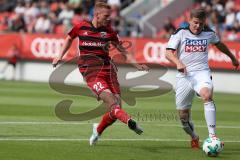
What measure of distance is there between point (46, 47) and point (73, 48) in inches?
69.9

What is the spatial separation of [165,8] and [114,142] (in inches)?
973

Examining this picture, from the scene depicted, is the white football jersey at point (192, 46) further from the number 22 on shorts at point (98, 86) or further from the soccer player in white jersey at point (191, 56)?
the number 22 on shorts at point (98, 86)

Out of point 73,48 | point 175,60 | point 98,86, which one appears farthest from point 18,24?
point 175,60

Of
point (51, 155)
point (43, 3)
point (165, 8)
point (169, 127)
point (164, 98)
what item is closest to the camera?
point (51, 155)

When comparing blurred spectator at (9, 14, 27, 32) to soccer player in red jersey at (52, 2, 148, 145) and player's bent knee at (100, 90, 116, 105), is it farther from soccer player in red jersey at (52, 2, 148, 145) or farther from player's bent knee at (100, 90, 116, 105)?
player's bent knee at (100, 90, 116, 105)

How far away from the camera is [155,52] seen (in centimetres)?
3108

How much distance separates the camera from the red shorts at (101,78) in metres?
12.4

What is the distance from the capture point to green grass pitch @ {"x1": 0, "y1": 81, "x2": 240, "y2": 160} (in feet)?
37.3

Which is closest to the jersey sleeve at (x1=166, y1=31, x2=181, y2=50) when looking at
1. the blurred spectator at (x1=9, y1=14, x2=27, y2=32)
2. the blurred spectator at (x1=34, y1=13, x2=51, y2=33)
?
the blurred spectator at (x1=34, y1=13, x2=51, y2=33)

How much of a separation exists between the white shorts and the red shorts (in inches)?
42.4

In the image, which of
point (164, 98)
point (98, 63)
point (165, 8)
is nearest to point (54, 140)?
point (98, 63)

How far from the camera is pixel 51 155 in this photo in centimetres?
1100

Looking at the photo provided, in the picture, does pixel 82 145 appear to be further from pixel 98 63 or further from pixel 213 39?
pixel 213 39

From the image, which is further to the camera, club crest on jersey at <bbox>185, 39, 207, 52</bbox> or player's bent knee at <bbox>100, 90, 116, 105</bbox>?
club crest on jersey at <bbox>185, 39, 207, 52</bbox>
